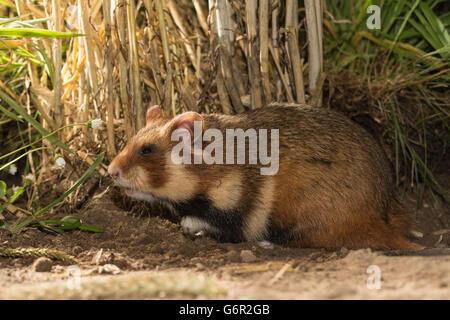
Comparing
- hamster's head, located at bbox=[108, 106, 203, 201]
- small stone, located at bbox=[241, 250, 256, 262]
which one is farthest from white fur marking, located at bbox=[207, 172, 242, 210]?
small stone, located at bbox=[241, 250, 256, 262]

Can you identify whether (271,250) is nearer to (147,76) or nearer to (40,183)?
(147,76)

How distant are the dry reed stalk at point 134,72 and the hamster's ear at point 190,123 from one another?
2.30ft

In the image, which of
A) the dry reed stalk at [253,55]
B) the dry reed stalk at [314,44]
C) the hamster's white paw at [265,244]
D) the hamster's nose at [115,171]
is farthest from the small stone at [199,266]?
the dry reed stalk at [314,44]

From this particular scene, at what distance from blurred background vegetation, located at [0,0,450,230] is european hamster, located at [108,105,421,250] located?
24.0 inches

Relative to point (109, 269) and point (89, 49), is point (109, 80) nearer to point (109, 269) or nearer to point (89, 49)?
point (89, 49)

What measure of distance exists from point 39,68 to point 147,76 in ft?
4.13

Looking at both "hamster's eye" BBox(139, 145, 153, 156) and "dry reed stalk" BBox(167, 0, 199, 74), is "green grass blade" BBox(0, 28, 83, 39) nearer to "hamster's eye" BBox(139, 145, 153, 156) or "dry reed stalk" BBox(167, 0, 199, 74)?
"hamster's eye" BBox(139, 145, 153, 156)

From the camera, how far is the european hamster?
312cm

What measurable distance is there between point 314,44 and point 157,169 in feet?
5.79

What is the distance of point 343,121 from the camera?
11.3 ft

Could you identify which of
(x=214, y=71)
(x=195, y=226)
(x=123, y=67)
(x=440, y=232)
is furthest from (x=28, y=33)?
(x=440, y=232)

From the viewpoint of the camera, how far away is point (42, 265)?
276cm

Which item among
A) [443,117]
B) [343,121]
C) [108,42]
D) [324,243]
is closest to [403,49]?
[443,117]

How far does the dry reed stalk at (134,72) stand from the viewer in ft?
12.1
